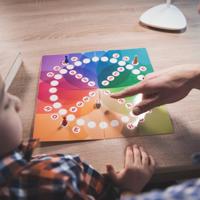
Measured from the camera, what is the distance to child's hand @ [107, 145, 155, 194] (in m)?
0.64

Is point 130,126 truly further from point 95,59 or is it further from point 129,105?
point 95,59

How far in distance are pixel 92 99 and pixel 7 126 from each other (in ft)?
0.95

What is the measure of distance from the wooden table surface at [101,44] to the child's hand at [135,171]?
0.05ft

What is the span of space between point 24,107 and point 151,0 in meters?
0.65

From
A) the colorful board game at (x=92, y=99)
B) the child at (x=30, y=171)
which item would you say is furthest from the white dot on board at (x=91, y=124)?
the child at (x=30, y=171)

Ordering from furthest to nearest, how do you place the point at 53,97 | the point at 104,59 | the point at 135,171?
the point at 104,59, the point at 53,97, the point at 135,171

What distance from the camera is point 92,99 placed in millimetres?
748

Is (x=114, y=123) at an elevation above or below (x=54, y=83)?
below

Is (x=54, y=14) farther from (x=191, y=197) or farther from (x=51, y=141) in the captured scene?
(x=191, y=197)

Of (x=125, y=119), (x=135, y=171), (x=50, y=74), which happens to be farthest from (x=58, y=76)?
(x=135, y=171)

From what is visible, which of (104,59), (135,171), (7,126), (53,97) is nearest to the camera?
(7,126)

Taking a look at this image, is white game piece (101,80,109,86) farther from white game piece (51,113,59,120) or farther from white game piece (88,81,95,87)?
white game piece (51,113,59,120)

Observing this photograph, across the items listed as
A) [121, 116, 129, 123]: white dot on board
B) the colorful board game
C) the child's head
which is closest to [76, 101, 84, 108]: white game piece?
the colorful board game

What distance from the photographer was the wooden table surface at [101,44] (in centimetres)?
65
